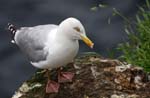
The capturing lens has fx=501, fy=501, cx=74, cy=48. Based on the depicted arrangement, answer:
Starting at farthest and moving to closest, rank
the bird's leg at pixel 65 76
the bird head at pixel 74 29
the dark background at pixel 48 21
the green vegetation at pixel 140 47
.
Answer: the dark background at pixel 48 21 → the green vegetation at pixel 140 47 → the bird's leg at pixel 65 76 → the bird head at pixel 74 29

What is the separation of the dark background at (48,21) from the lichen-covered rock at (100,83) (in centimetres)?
294

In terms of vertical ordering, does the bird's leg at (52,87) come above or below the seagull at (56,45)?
below

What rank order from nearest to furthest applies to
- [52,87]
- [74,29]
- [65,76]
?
1. [74,29]
2. [52,87]
3. [65,76]

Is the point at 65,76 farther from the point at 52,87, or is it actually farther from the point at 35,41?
the point at 35,41

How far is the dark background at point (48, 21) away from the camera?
8.07 meters

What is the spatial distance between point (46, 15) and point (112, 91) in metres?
4.27

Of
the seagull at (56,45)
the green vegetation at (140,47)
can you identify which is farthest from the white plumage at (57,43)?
the green vegetation at (140,47)

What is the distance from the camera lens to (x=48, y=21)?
8.61m

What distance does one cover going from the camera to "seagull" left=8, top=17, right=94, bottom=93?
4.64 metres

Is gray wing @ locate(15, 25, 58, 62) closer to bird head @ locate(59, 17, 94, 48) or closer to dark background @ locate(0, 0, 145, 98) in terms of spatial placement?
bird head @ locate(59, 17, 94, 48)

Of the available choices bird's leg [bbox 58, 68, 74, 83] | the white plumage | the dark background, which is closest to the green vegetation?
bird's leg [bbox 58, 68, 74, 83]

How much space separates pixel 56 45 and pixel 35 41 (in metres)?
0.31

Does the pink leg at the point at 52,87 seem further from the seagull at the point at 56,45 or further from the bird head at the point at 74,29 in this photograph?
the bird head at the point at 74,29

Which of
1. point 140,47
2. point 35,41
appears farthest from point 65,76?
point 140,47
